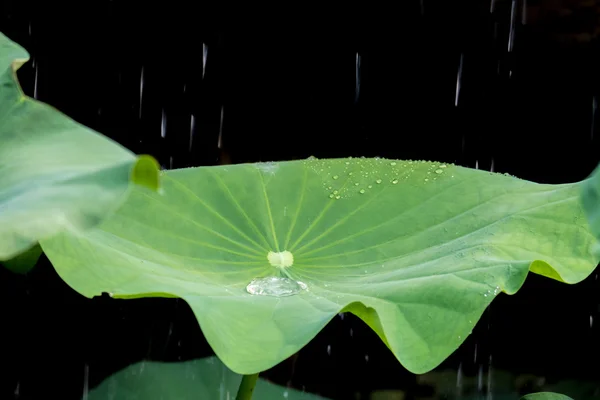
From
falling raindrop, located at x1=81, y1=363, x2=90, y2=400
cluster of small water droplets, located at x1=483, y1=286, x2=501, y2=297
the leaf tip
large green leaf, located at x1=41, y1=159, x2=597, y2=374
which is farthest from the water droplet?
falling raindrop, located at x1=81, y1=363, x2=90, y2=400

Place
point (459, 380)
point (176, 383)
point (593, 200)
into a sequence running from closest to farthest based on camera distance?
point (593, 200) < point (176, 383) < point (459, 380)

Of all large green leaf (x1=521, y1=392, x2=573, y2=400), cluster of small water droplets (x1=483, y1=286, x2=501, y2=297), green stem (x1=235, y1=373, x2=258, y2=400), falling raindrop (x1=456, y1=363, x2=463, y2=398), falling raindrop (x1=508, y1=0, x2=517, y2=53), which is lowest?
falling raindrop (x1=456, y1=363, x2=463, y2=398)

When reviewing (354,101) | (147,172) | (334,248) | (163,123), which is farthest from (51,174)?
(354,101)

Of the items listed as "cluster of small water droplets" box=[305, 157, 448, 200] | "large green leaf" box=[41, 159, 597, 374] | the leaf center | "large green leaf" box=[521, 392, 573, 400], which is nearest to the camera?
"large green leaf" box=[41, 159, 597, 374]

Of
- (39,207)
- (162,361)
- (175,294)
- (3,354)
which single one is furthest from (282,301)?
(3,354)

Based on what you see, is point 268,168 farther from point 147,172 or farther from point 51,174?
point 147,172

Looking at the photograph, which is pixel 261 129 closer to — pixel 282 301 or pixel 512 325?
pixel 512 325

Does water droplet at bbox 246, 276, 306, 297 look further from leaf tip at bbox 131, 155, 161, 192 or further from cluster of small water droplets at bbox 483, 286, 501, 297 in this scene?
leaf tip at bbox 131, 155, 161, 192
